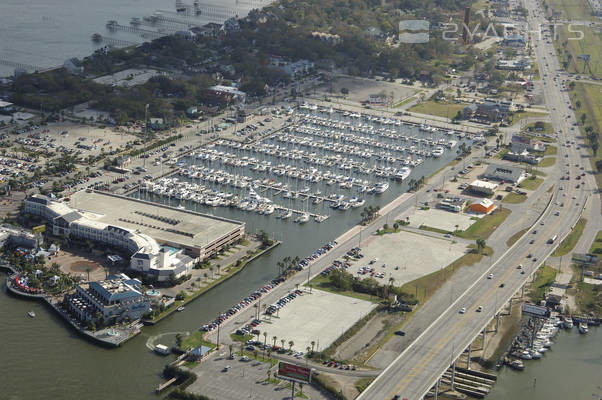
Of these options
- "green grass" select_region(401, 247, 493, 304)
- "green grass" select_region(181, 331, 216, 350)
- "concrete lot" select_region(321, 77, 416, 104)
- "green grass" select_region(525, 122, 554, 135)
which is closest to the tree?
"green grass" select_region(401, 247, 493, 304)

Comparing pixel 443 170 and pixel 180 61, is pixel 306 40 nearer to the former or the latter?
pixel 180 61

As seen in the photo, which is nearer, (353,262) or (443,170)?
(353,262)

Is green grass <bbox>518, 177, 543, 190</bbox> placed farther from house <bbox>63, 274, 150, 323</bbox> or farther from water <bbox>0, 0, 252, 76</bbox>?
water <bbox>0, 0, 252, 76</bbox>

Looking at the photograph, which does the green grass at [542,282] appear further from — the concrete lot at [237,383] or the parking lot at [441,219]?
the concrete lot at [237,383]

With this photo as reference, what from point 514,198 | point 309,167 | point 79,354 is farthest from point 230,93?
point 79,354

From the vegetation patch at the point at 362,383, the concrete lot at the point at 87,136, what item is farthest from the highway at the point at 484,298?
the concrete lot at the point at 87,136

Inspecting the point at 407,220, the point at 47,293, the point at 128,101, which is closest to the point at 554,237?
the point at 407,220
